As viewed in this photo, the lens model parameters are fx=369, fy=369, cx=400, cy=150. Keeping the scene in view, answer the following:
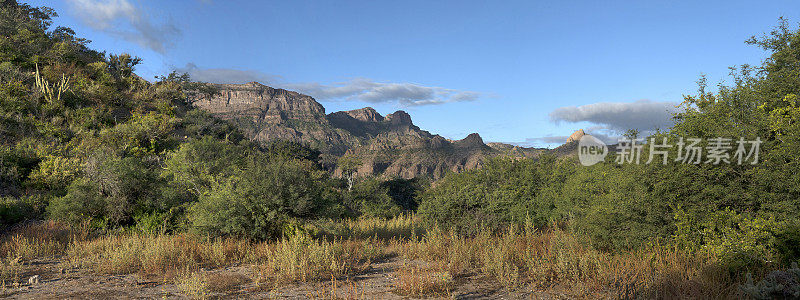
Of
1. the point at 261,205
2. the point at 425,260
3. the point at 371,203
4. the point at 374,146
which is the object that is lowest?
the point at 371,203

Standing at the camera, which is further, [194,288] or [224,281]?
[224,281]

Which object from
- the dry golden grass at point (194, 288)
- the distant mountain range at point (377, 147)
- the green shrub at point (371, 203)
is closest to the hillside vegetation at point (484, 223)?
the dry golden grass at point (194, 288)

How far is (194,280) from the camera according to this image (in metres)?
6.01

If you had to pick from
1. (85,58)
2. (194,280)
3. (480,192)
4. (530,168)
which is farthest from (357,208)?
(85,58)

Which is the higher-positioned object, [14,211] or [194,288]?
[14,211]

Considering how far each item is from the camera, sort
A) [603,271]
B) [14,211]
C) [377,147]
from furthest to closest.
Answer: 1. [377,147]
2. [14,211]
3. [603,271]

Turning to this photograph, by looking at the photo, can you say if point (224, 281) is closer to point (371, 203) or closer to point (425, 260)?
point (425, 260)

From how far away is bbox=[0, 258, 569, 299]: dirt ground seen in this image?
5.93 meters

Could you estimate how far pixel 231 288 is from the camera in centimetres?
638

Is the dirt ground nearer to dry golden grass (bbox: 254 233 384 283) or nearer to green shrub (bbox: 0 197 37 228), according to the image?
dry golden grass (bbox: 254 233 384 283)

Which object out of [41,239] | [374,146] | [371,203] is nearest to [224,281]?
[41,239]

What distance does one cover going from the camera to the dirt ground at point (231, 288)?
5.93 meters

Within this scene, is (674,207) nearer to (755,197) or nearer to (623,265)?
(755,197)

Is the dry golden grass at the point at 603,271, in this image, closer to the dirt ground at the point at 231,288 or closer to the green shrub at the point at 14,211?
the dirt ground at the point at 231,288
